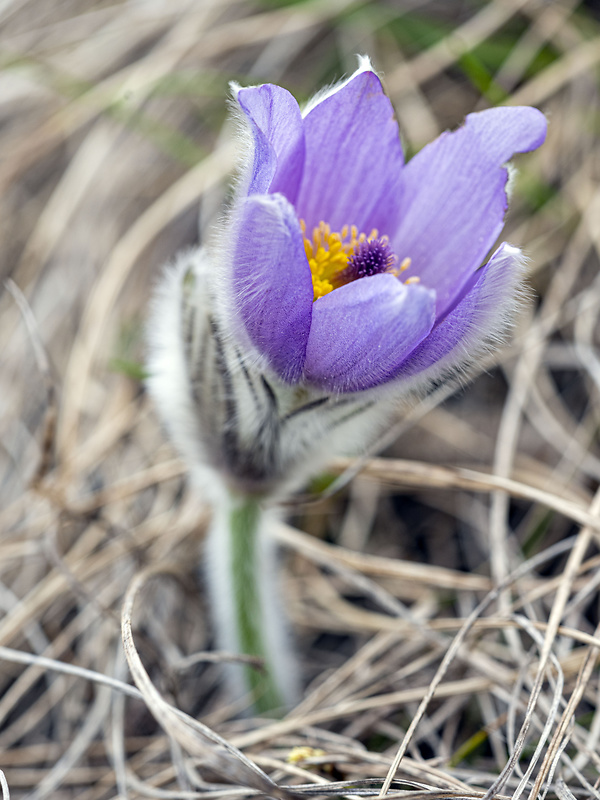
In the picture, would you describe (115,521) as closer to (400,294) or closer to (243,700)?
(243,700)

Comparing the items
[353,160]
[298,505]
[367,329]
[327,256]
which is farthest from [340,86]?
[298,505]

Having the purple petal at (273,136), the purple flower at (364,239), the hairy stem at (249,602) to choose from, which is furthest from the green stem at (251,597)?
the purple petal at (273,136)

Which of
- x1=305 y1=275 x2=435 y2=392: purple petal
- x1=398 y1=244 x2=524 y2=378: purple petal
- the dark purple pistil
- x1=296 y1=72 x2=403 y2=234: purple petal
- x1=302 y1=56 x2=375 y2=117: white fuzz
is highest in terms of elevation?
x1=302 y1=56 x2=375 y2=117: white fuzz

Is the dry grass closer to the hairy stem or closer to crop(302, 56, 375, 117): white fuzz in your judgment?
the hairy stem

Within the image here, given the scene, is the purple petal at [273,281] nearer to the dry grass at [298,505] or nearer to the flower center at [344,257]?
the flower center at [344,257]

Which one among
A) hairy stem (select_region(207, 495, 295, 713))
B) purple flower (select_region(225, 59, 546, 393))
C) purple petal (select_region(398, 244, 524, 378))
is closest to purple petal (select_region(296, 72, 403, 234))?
purple flower (select_region(225, 59, 546, 393))

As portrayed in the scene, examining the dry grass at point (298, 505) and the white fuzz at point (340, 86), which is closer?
the white fuzz at point (340, 86)

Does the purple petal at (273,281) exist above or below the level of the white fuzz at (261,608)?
above
